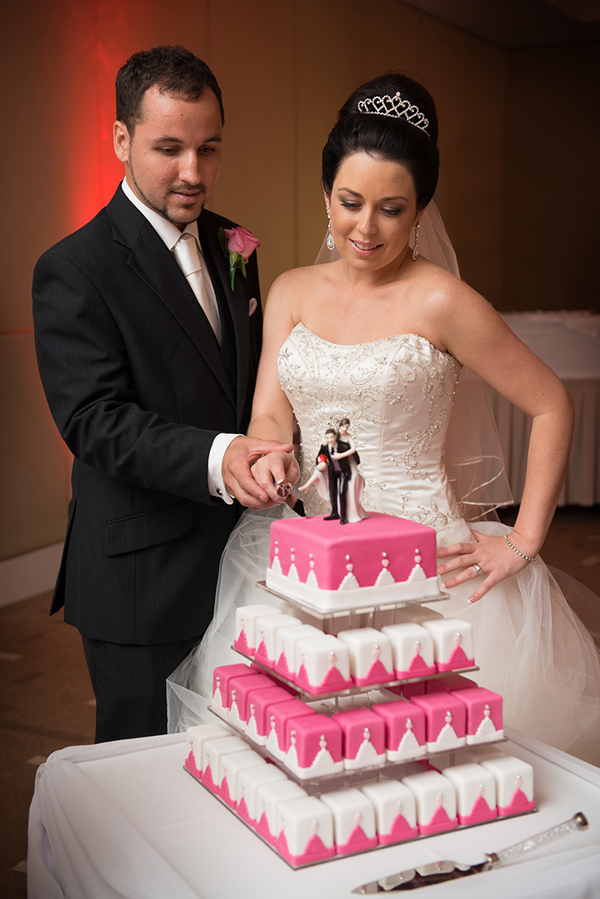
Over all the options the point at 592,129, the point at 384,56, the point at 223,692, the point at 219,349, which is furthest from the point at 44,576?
the point at 592,129

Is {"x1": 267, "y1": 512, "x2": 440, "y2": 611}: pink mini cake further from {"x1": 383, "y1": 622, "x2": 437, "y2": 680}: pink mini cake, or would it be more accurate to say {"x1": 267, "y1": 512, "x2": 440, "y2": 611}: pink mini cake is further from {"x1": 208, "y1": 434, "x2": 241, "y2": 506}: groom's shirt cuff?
{"x1": 208, "y1": 434, "x2": 241, "y2": 506}: groom's shirt cuff

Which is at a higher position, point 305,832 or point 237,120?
point 237,120

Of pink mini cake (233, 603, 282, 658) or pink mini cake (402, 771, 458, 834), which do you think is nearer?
pink mini cake (402, 771, 458, 834)

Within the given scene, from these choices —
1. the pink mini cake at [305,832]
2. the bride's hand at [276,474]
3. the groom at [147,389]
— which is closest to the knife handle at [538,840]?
the pink mini cake at [305,832]

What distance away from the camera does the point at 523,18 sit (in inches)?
388

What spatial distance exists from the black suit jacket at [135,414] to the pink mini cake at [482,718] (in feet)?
2.54

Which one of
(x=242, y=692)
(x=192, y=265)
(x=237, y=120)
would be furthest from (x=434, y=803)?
(x=237, y=120)

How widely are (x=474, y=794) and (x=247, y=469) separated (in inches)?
28.8

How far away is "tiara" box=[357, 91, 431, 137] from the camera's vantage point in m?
1.93

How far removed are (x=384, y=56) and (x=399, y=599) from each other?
8.26 metres

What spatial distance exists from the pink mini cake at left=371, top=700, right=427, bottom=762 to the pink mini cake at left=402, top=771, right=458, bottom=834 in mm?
37

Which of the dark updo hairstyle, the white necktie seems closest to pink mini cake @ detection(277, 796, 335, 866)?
the white necktie

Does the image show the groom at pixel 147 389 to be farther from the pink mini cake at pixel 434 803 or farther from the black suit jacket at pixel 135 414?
the pink mini cake at pixel 434 803

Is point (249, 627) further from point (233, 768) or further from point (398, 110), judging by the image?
point (398, 110)
